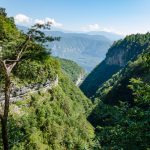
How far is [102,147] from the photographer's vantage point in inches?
894

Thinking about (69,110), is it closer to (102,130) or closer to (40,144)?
(40,144)

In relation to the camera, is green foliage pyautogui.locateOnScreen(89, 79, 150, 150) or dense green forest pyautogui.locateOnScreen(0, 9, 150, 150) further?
dense green forest pyautogui.locateOnScreen(0, 9, 150, 150)

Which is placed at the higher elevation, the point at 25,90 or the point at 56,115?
the point at 25,90

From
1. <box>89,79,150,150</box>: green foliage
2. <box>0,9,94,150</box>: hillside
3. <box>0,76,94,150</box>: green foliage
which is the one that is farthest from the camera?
<box>0,9,94,150</box>: hillside

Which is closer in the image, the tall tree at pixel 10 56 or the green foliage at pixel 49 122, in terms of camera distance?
the tall tree at pixel 10 56

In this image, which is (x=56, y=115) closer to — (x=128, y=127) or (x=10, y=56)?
(x=10, y=56)

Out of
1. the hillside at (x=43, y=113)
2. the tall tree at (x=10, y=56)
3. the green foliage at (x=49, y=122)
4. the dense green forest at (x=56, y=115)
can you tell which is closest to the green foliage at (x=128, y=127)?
the dense green forest at (x=56, y=115)

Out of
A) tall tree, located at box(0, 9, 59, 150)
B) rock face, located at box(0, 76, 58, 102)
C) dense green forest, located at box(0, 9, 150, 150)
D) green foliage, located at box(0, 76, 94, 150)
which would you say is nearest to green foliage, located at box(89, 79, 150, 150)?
dense green forest, located at box(0, 9, 150, 150)

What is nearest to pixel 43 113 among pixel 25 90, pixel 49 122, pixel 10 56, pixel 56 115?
pixel 49 122

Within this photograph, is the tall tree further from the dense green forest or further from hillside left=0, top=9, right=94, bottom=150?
hillside left=0, top=9, right=94, bottom=150

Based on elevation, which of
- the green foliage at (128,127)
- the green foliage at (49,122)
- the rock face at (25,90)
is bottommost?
the green foliage at (49,122)

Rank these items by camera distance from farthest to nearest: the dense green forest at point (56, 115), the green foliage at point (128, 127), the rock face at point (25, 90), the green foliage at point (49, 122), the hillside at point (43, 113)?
1. the rock face at point (25, 90)
2. the hillside at point (43, 113)
3. the green foliage at point (49, 122)
4. the dense green forest at point (56, 115)
5. the green foliage at point (128, 127)

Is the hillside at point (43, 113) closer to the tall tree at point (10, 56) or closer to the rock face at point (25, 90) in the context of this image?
the rock face at point (25, 90)

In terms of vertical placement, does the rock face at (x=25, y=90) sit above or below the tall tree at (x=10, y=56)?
below
